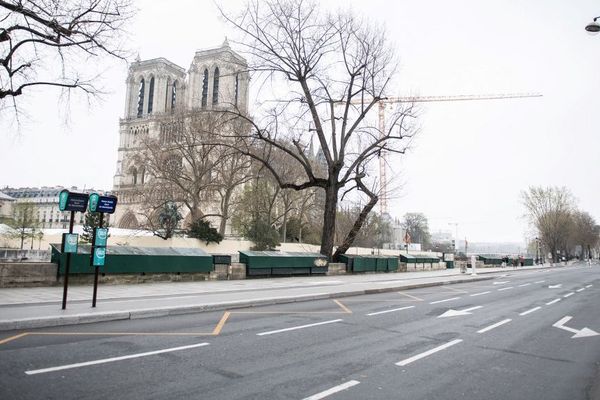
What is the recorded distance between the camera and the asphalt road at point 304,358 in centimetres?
530

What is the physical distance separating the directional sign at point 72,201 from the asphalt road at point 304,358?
10.8 feet

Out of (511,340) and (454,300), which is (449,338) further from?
(454,300)

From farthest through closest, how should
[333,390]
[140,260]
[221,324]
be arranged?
[140,260]
[221,324]
[333,390]

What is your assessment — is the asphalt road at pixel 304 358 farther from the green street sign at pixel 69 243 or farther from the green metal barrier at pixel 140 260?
the green metal barrier at pixel 140 260

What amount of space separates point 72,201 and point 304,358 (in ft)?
24.9

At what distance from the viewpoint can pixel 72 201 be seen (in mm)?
11039

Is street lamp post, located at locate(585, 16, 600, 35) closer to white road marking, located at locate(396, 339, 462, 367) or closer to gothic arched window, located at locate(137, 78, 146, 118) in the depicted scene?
white road marking, located at locate(396, 339, 462, 367)

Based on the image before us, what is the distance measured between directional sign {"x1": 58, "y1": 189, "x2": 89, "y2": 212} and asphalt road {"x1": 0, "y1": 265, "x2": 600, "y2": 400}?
3.30 meters

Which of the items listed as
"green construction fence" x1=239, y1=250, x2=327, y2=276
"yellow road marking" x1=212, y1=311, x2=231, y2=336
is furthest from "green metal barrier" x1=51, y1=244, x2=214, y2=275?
"yellow road marking" x1=212, y1=311, x2=231, y2=336

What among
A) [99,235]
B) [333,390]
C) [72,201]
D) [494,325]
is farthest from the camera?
[99,235]

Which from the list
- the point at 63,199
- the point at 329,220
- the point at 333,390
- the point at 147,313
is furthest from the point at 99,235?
the point at 329,220

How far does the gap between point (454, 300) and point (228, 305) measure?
8.90 metres

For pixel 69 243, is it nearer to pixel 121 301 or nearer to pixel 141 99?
pixel 121 301

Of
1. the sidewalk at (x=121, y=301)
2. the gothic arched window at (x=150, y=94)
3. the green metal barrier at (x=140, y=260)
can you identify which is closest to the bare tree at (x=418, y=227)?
the gothic arched window at (x=150, y=94)
